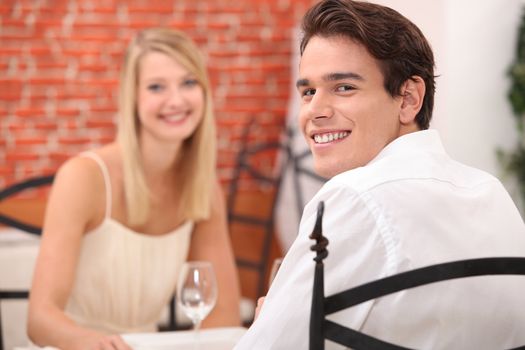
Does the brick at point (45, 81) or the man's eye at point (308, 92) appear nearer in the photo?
the man's eye at point (308, 92)

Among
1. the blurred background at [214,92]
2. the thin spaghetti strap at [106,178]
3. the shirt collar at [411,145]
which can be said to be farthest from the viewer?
the blurred background at [214,92]

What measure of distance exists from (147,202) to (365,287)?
5.76 feet

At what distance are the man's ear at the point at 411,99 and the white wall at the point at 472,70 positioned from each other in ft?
7.15

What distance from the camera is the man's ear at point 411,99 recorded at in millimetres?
1547

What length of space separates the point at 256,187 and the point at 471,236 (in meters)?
3.69

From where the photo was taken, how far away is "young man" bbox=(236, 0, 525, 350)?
126cm

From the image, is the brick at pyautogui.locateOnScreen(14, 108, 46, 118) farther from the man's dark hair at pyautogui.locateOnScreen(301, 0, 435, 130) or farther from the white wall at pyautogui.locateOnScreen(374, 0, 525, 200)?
the man's dark hair at pyautogui.locateOnScreen(301, 0, 435, 130)

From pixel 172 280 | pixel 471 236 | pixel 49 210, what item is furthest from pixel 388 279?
pixel 172 280

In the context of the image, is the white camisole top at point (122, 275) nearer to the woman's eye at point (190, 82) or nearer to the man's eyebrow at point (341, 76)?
the woman's eye at point (190, 82)

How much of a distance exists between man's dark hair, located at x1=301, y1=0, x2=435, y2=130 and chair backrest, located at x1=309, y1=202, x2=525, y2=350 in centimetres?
42

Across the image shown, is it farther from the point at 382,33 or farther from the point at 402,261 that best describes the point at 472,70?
the point at 402,261

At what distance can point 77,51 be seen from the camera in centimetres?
477

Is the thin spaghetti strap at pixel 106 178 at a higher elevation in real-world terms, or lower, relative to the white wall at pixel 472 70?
→ lower

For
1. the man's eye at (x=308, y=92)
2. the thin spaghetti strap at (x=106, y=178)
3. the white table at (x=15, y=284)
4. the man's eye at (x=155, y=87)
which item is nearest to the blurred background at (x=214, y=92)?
the white table at (x=15, y=284)
